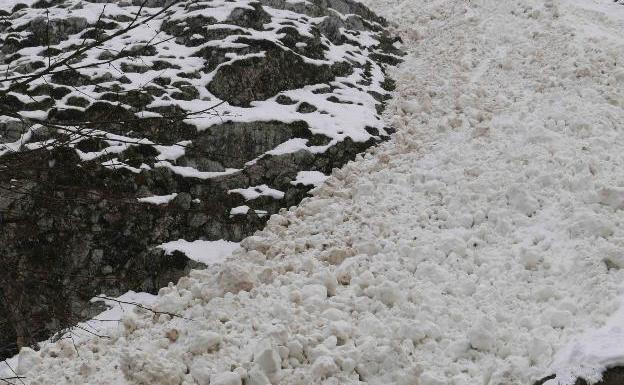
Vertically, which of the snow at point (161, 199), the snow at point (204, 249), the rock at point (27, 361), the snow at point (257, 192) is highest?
the snow at point (257, 192)

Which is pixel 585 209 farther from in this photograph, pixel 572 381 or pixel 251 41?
pixel 251 41

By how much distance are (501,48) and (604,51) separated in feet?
7.51

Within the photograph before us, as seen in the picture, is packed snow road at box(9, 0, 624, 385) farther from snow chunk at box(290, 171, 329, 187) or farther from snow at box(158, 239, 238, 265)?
snow at box(158, 239, 238, 265)

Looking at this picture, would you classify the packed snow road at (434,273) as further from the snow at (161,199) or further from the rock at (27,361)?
the snow at (161,199)

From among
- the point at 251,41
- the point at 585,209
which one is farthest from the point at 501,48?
the point at 585,209

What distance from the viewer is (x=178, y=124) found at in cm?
966

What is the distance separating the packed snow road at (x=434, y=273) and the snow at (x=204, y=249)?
459 millimetres

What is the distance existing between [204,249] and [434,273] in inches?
137

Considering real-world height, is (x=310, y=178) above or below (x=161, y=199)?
above

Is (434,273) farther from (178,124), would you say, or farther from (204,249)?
(178,124)

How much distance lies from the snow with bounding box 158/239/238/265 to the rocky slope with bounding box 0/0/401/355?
12cm

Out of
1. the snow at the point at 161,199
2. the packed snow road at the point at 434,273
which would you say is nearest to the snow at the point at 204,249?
the packed snow road at the point at 434,273

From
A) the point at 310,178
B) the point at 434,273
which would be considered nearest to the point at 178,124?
the point at 310,178

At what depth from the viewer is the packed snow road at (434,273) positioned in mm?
5121
